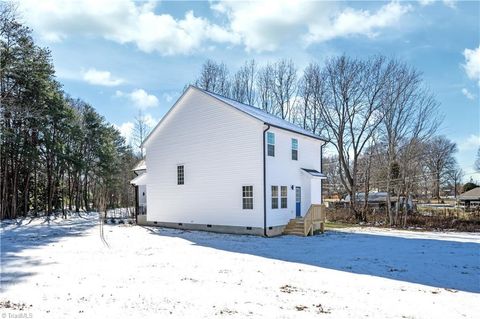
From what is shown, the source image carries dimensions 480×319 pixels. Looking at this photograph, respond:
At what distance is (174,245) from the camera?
44.5 ft

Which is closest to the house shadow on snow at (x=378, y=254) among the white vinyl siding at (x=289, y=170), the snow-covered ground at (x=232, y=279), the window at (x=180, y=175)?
the snow-covered ground at (x=232, y=279)

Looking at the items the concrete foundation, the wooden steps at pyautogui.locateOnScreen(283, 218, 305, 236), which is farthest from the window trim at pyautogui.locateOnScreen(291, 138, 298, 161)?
the concrete foundation

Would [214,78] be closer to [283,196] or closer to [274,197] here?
[283,196]

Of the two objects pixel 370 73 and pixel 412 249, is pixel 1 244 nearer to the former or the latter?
pixel 412 249

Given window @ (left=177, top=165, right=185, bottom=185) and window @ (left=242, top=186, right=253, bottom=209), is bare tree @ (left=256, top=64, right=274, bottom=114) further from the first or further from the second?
window @ (left=242, top=186, right=253, bottom=209)

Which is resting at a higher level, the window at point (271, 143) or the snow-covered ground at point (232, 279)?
the window at point (271, 143)

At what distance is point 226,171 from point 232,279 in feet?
32.9

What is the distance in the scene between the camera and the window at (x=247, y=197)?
17125 millimetres

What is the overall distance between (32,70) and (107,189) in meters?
19.6

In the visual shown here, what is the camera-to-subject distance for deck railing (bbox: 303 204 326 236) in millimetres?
17828

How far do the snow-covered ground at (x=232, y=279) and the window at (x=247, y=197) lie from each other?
2.75 metres

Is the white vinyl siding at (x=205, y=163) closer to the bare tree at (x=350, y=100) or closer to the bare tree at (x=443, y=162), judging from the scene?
the bare tree at (x=350, y=100)

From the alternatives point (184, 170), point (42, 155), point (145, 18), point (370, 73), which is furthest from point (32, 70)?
point (370, 73)

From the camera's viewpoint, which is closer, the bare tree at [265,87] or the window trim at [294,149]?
the window trim at [294,149]
